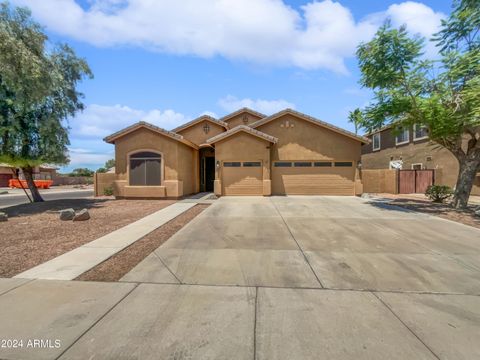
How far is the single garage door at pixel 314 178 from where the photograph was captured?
731 inches

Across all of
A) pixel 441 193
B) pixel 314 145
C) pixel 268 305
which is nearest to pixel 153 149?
pixel 314 145

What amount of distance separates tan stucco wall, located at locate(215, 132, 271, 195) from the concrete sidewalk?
9.45m

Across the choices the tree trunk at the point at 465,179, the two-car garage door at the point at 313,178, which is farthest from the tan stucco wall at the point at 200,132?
the tree trunk at the point at 465,179

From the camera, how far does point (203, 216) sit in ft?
35.4

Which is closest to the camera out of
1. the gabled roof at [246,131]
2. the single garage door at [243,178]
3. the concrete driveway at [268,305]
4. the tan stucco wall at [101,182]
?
the concrete driveway at [268,305]

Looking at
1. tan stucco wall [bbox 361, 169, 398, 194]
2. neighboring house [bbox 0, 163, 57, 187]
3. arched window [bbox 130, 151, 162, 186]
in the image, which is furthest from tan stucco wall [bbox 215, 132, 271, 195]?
neighboring house [bbox 0, 163, 57, 187]

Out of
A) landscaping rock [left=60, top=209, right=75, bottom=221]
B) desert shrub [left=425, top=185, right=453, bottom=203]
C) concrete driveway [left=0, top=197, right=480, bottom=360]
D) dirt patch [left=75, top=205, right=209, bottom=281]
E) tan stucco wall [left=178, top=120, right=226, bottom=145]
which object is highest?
tan stucco wall [left=178, top=120, right=226, bottom=145]

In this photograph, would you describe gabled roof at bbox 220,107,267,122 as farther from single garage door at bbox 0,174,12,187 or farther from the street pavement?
single garage door at bbox 0,174,12,187

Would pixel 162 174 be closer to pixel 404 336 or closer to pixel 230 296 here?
pixel 230 296

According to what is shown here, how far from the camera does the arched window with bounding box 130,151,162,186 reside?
Answer: 16875mm

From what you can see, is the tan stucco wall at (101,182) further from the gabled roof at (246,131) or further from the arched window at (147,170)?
the gabled roof at (246,131)

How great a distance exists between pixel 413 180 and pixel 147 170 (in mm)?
19941

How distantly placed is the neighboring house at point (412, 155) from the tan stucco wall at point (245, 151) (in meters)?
7.27

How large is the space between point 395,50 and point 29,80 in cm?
1566
